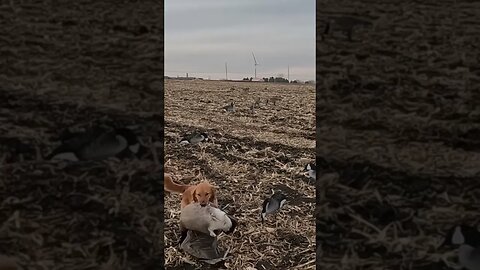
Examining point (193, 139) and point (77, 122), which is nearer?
point (77, 122)

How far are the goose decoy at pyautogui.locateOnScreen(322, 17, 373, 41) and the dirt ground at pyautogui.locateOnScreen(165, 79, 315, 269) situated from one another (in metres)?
2.74

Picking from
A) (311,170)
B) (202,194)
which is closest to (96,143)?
(202,194)

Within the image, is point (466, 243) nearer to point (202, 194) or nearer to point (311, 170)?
point (202, 194)

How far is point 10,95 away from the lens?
0.99m

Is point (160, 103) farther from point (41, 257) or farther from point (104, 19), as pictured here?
point (41, 257)

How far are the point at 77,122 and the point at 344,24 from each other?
0.50 meters

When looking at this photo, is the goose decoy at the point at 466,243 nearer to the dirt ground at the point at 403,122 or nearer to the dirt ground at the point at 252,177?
the dirt ground at the point at 403,122

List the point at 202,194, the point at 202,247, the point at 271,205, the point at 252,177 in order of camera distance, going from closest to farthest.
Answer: the point at 202,247
the point at 202,194
the point at 271,205
the point at 252,177

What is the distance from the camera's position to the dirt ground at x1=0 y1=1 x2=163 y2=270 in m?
0.98

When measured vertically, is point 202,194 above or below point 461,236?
below

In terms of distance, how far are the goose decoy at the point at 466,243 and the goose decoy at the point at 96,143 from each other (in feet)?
1.88

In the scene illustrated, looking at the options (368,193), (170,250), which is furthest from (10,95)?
(170,250)

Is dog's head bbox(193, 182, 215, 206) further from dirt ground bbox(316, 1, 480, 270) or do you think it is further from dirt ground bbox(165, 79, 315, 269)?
dirt ground bbox(316, 1, 480, 270)

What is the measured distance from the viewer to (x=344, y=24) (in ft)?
3.20
